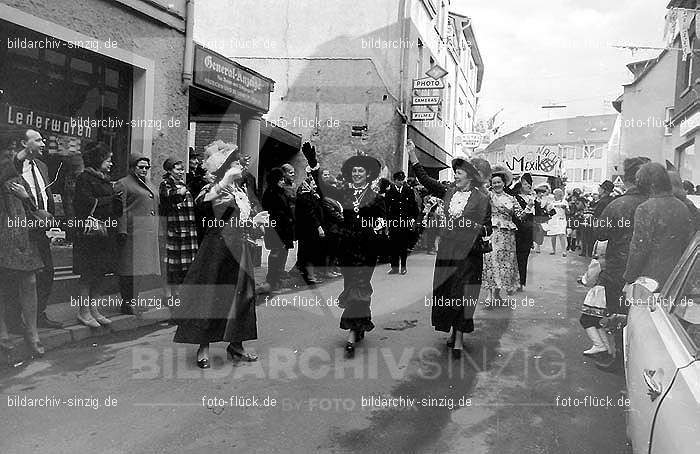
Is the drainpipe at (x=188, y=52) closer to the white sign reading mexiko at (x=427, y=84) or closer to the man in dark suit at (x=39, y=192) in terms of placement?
the man in dark suit at (x=39, y=192)

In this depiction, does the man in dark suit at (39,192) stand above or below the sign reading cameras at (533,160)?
below

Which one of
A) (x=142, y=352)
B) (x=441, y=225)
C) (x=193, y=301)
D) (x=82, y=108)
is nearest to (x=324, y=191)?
(x=441, y=225)

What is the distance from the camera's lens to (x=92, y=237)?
20.7 feet

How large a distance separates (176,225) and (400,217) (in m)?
5.88

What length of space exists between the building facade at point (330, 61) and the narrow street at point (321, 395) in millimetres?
12278

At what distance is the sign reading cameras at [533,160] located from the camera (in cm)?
2159

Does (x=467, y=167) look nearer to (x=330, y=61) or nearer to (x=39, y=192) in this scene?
(x=39, y=192)

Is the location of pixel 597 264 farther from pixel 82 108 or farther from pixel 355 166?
pixel 82 108

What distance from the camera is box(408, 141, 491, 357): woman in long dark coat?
605 centimetres

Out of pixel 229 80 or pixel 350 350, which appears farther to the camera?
pixel 229 80

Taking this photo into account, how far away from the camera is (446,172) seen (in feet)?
115

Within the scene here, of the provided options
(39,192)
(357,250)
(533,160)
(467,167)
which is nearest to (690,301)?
(467,167)

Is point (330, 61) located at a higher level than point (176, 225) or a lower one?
higher

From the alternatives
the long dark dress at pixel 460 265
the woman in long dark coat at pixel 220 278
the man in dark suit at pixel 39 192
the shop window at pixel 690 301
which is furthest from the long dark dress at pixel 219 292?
the shop window at pixel 690 301
